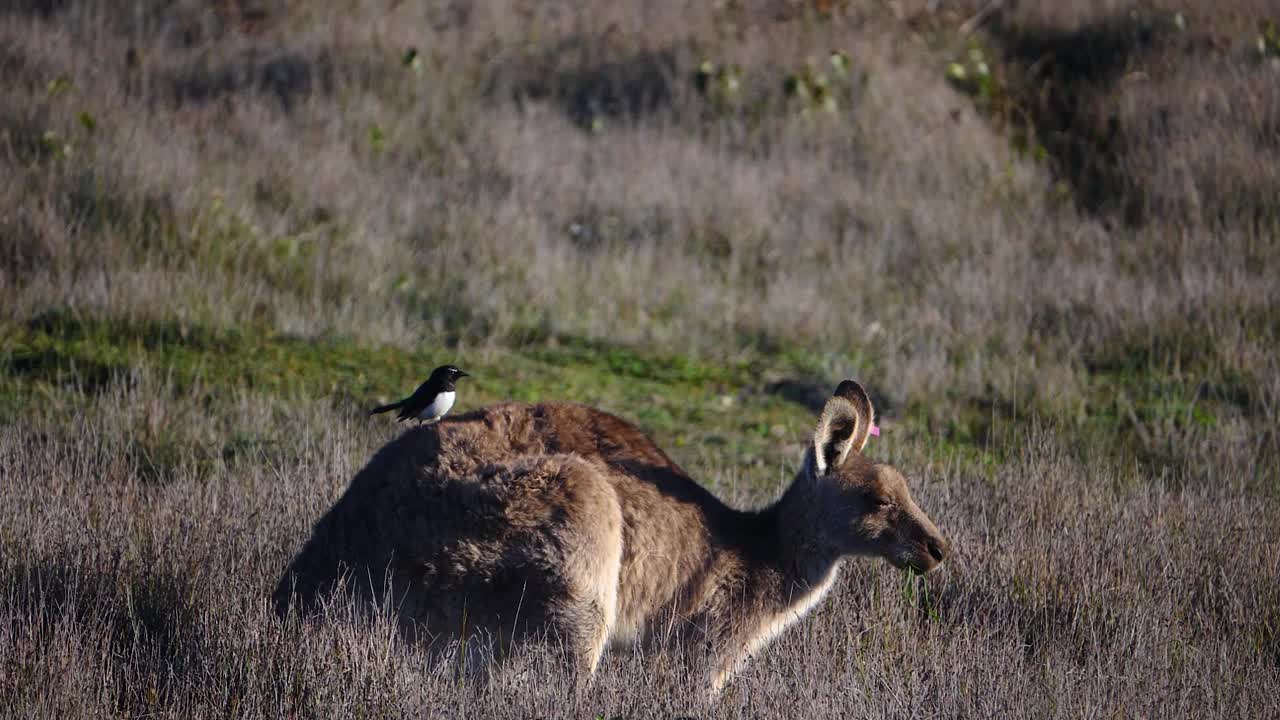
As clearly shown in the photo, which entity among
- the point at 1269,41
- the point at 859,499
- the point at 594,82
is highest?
the point at 1269,41

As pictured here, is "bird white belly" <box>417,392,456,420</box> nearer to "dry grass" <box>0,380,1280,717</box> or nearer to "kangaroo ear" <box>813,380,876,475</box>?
"dry grass" <box>0,380,1280,717</box>

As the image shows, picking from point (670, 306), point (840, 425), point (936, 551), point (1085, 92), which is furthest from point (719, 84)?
point (936, 551)

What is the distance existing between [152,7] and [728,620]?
15338 mm

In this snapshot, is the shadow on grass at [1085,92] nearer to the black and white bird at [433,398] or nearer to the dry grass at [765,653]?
the dry grass at [765,653]

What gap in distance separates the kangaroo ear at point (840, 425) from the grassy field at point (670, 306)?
2.26 ft

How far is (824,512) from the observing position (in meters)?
5.21

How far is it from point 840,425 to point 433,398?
1.84m

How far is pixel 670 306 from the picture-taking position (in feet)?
39.1

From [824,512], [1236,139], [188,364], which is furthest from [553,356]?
[1236,139]

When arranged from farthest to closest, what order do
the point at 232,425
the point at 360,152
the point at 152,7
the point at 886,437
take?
1. the point at 152,7
2. the point at 360,152
3. the point at 886,437
4. the point at 232,425

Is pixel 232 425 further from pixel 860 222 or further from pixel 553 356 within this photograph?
pixel 860 222

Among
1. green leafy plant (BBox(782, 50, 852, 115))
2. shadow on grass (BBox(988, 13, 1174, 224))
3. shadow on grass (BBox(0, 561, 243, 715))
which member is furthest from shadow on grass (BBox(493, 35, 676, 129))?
shadow on grass (BBox(0, 561, 243, 715))

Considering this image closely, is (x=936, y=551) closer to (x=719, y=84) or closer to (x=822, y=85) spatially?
(x=822, y=85)

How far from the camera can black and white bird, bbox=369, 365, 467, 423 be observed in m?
5.83
